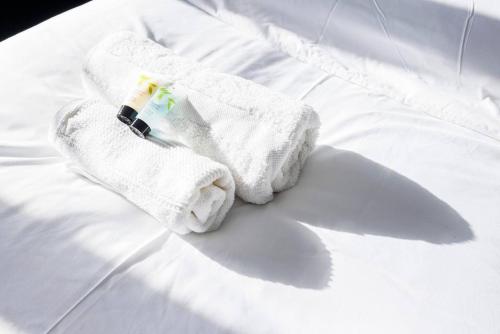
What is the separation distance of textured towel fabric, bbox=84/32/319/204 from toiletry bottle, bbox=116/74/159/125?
0.04 metres

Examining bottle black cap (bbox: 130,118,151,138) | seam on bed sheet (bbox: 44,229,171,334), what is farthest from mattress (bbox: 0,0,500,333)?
bottle black cap (bbox: 130,118,151,138)

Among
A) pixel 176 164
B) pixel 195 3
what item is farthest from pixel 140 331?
pixel 195 3

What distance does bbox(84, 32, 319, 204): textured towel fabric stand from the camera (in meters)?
0.74

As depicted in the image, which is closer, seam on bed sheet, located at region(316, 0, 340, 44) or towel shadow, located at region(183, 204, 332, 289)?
towel shadow, located at region(183, 204, 332, 289)

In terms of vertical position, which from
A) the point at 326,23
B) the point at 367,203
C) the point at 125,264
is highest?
the point at 326,23

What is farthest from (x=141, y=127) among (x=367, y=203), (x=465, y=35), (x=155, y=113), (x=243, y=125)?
(x=465, y=35)

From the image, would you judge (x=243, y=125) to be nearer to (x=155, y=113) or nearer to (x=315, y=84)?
(x=155, y=113)

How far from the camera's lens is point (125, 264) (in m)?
0.69

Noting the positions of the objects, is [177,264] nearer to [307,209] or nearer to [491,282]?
[307,209]

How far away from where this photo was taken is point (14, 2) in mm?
1958

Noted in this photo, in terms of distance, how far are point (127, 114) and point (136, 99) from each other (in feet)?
0.10

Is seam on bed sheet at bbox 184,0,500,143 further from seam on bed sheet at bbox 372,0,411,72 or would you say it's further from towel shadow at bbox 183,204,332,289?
towel shadow at bbox 183,204,332,289

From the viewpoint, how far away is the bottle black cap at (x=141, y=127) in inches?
30.5

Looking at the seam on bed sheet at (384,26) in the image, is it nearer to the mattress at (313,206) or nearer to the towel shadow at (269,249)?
the mattress at (313,206)
